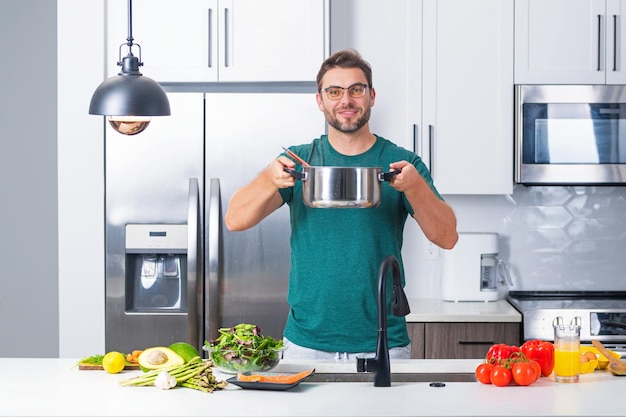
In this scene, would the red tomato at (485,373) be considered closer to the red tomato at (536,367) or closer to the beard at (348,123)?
the red tomato at (536,367)

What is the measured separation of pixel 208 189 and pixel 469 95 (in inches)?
51.0

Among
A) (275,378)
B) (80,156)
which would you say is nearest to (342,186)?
A: (275,378)

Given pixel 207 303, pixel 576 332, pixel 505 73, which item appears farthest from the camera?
pixel 505 73

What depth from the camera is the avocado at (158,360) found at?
244 cm

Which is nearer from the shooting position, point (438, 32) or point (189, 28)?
point (189, 28)

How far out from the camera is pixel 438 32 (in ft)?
13.8

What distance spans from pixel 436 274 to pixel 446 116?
2.69 feet

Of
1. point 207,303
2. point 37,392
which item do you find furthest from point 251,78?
point 37,392

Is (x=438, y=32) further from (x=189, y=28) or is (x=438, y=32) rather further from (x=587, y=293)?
(x=587, y=293)

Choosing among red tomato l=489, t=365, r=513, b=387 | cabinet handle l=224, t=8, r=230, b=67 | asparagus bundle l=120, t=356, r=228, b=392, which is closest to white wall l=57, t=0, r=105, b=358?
cabinet handle l=224, t=8, r=230, b=67

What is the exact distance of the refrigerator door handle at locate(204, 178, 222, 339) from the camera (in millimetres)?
3785

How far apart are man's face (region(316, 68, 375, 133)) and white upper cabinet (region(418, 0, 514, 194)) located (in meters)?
1.47

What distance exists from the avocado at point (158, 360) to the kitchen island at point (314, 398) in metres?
0.08

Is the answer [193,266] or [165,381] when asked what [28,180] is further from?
[165,381]
